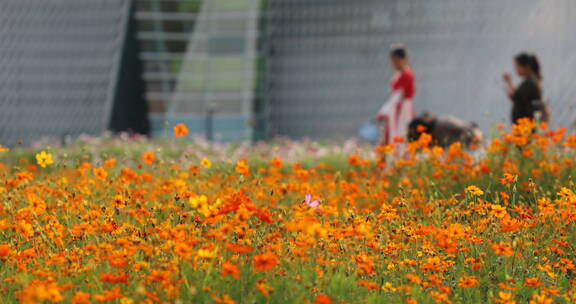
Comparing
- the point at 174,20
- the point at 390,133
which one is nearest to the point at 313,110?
the point at 174,20

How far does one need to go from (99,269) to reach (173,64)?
1590 cm

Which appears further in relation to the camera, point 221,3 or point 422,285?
point 221,3

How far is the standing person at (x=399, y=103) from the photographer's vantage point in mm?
7949

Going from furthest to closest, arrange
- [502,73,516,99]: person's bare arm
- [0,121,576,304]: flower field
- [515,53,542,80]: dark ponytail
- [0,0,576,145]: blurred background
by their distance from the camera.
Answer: [0,0,576,145]: blurred background < [502,73,516,99]: person's bare arm < [515,53,542,80]: dark ponytail < [0,121,576,304]: flower field

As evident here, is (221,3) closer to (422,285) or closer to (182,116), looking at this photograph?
(182,116)

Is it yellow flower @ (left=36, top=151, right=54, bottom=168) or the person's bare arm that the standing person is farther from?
yellow flower @ (left=36, top=151, right=54, bottom=168)

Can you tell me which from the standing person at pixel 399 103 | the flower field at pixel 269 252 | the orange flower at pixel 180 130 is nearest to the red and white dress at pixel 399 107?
the standing person at pixel 399 103

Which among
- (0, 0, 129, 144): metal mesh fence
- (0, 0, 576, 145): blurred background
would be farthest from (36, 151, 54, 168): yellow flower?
(0, 0, 129, 144): metal mesh fence

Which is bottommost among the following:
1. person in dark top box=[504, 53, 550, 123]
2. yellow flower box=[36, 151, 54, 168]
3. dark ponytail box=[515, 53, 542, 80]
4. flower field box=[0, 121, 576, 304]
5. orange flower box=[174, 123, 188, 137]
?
flower field box=[0, 121, 576, 304]

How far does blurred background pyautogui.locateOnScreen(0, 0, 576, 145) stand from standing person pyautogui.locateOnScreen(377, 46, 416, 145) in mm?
8416

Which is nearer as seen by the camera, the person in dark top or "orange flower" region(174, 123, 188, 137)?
"orange flower" region(174, 123, 188, 137)

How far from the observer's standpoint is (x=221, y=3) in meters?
18.3

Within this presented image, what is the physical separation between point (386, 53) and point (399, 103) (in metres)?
9.44

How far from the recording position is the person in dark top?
7176mm
